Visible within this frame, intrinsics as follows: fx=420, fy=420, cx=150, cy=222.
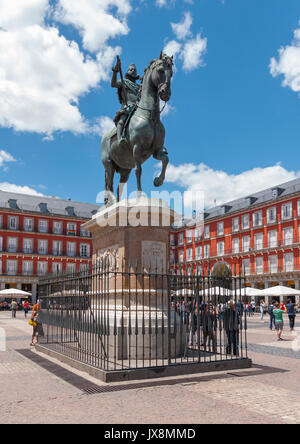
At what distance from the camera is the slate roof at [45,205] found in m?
52.0

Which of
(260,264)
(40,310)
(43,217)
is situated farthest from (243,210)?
(40,310)

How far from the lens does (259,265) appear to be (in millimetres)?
44688

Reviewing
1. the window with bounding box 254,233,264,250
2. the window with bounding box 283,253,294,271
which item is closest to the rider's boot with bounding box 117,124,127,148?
the window with bounding box 283,253,294,271

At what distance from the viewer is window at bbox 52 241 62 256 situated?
2079 inches

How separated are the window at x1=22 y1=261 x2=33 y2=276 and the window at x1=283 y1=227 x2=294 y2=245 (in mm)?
29352

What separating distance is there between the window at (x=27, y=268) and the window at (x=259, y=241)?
A: 26474 millimetres

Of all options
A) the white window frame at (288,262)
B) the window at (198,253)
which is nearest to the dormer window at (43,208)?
the window at (198,253)

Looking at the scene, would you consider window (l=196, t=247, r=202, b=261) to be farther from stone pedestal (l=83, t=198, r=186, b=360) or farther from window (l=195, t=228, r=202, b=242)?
stone pedestal (l=83, t=198, r=186, b=360)

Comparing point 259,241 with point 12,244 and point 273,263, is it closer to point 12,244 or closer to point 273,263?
point 273,263

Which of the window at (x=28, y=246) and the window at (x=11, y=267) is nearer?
the window at (x=11, y=267)

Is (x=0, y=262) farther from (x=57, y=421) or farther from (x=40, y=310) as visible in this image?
(x=57, y=421)

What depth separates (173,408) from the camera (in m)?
4.84

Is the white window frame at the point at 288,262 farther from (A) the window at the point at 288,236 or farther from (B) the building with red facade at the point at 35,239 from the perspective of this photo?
(B) the building with red facade at the point at 35,239

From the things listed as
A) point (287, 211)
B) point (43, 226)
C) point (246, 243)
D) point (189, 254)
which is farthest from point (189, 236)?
point (43, 226)
